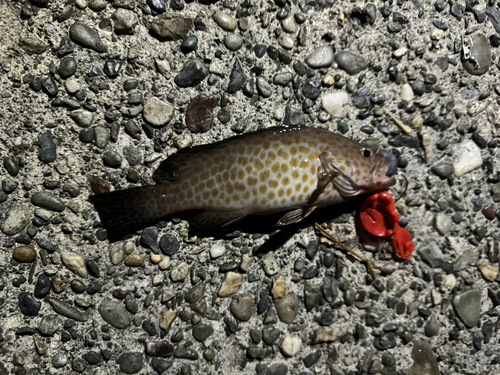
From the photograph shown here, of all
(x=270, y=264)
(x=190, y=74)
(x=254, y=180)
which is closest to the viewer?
(x=254, y=180)

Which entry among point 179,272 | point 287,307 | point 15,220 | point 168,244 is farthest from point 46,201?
point 287,307

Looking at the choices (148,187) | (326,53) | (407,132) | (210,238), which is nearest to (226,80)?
(326,53)

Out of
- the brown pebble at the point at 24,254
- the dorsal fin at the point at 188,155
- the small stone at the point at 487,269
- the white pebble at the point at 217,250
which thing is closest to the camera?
the dorsal fin at the point at 188,155

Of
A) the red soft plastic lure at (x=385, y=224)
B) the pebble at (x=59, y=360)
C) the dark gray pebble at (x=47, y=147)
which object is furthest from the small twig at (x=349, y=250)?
the pebble at (x=59, y=360)

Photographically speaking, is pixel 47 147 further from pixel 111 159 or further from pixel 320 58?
pixel 320 58

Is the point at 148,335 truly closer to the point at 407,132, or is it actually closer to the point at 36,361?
the point at 36,361

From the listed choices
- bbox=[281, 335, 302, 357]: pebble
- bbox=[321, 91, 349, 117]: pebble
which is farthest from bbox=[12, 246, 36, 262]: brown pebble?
bbox=[321, 91, 349, 117]: pebble

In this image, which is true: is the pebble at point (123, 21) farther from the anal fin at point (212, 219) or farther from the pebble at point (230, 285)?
the pebble at point (230, 285)
